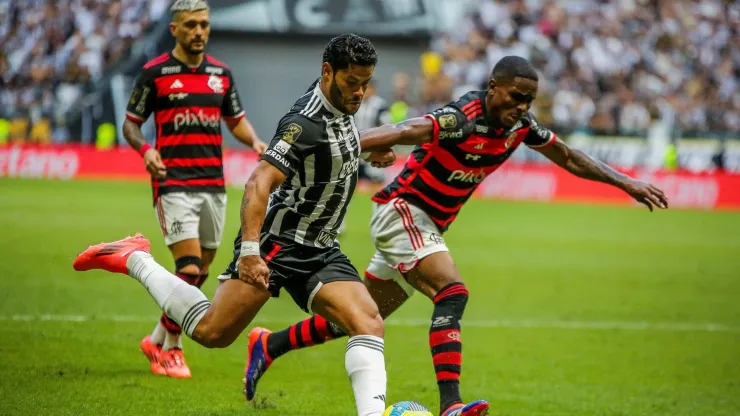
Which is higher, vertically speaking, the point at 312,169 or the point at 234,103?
the point at 312,169

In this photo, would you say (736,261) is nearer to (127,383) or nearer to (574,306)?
(574,306)

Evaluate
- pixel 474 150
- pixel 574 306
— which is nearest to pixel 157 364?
pixel 474 150

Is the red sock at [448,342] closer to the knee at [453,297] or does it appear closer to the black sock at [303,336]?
the knee at [453,297]

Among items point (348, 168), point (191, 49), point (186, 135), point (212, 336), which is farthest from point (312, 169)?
point (191, 49)

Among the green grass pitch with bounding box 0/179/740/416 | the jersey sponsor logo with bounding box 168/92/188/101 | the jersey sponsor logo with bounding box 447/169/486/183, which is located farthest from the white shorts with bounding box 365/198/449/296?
the jersey sponsor logo with bounding box 168/92/188/101

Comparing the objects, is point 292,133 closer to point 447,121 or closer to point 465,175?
point 447,121

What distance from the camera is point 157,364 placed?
24.2 feet

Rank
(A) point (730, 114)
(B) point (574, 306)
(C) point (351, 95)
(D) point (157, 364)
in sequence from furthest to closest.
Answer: (A) point (730, 114)
(B) point (574, 306)
(D) point (157, 364)
(C) point (351, 95)

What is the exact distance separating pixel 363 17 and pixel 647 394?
1108 inches

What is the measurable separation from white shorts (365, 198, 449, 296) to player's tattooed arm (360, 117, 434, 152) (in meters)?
0.64

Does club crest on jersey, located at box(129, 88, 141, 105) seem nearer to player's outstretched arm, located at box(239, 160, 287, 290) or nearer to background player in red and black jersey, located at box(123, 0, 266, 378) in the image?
background player in red and black jersey, located at box(123, 0, 266, 378)

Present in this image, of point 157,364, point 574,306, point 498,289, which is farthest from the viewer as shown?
point 498,289

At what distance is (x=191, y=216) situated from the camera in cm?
773

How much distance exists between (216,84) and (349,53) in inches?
114
